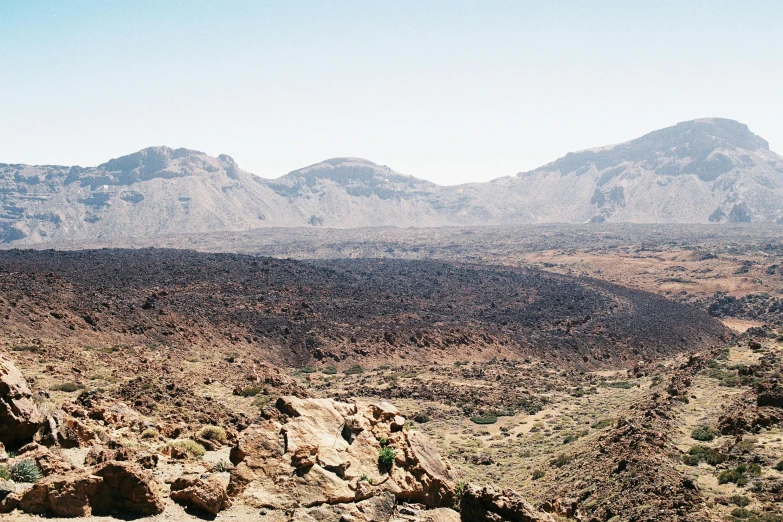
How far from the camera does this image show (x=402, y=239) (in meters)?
162

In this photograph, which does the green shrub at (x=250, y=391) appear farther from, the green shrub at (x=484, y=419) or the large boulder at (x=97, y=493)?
the large boulder at (x=97, y=493)

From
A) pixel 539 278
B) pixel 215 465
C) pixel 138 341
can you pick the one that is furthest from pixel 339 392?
pixel 539 278

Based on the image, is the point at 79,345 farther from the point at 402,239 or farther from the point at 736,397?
the point at 402,239

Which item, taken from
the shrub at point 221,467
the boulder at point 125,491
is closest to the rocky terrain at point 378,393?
the boulder at point 125,491

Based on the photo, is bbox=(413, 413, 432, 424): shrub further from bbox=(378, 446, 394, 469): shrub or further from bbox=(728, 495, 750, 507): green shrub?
bbox=(378, 446, 394, 469): shrub

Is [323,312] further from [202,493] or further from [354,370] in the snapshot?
[202,493]

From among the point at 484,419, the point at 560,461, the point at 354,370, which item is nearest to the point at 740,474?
the point at 560,461

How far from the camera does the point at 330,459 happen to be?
436 inches

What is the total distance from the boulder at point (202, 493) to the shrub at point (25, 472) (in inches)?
83.1

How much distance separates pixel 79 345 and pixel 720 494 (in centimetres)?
2739

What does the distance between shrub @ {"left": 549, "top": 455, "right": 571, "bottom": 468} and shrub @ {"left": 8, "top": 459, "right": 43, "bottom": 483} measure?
16.7 m

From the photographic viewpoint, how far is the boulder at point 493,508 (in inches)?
452

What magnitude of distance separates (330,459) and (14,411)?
5.72 meters

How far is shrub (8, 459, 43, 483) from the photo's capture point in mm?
9477
